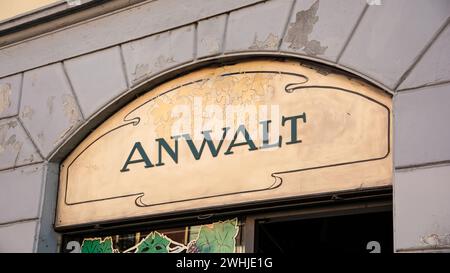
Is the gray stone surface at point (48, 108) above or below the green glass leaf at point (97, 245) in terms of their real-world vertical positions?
above

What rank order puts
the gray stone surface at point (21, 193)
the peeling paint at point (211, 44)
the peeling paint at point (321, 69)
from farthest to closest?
1. the gray stone surface at point (21, 193)
2. the peeling paint at point (211, 44)
3. the peeling paint at point (321, 69)

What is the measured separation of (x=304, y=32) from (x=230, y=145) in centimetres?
104

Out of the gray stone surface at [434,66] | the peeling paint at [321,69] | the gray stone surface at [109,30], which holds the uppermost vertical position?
the gray stone surface at [109,30]

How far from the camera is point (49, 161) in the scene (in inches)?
328

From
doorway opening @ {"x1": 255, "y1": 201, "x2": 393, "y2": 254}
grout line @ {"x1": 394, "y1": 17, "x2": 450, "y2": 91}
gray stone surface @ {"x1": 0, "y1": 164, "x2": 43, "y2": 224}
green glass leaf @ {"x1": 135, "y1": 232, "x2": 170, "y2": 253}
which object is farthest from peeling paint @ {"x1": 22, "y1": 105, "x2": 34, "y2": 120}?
grout line @ {"x1": 394, "y1": 17, "x2": 450, "y2": 91}

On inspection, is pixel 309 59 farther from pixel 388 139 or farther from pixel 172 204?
pixel 172 204

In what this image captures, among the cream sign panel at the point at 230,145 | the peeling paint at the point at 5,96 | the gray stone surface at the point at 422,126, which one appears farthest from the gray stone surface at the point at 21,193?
the gray stone surface at the point at 422,126

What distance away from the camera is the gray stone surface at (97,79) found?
814cm

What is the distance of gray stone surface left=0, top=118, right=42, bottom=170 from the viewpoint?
333 inches

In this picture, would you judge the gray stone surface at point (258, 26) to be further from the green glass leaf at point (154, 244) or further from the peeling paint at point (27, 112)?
the peeling paint at point (27, 112)

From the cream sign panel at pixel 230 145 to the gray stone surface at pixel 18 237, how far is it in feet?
0.85

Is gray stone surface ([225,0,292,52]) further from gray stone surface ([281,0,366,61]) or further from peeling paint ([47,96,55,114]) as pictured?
peeling paint ([47,96,55,114])

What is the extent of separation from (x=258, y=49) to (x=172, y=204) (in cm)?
141
